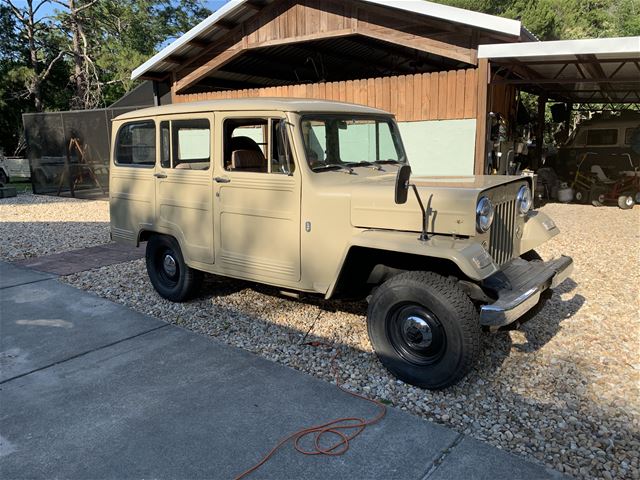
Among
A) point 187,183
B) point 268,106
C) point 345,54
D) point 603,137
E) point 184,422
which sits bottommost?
point 184,422

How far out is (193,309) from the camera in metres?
5.03

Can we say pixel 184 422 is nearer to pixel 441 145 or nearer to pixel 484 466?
pixel 484 466

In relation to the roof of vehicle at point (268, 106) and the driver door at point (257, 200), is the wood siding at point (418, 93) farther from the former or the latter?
the driver door at point (257, 200)

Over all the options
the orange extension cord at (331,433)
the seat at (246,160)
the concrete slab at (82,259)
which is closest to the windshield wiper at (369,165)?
the seat at (246,160)

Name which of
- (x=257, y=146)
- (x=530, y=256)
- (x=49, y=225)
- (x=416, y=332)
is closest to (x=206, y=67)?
(x=49, y=225)

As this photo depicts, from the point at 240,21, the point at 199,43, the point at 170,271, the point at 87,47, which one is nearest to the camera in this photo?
the point at 170,271

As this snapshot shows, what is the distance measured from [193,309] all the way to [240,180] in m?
1.62

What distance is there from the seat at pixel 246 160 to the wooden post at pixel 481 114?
561cm

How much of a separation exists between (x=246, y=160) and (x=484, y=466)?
2.92 metres

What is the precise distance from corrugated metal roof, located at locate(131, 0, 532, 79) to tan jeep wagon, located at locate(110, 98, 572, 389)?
4.13 m

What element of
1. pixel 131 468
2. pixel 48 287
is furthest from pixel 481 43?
pixel 131 468

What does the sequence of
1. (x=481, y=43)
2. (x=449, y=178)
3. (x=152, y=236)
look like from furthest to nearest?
(x=481, y=43) < (x=152, y=236) < (x=449, y=178)

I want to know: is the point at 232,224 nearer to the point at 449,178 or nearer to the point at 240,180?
the point at 240,180

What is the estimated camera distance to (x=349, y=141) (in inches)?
169
